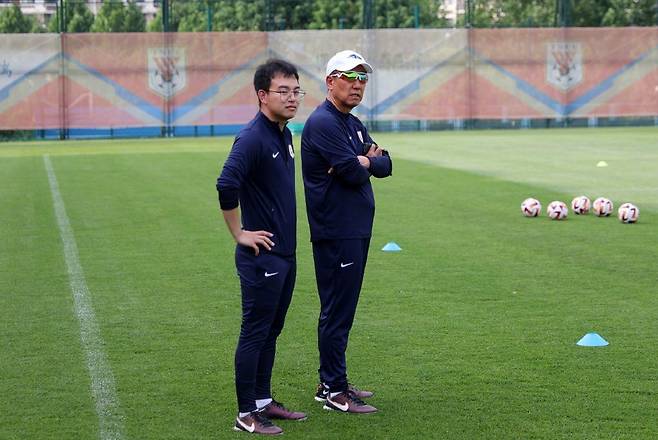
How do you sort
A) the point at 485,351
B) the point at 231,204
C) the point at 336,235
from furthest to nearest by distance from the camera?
1. the point at 485,351
2. the point at 336,235
3. the point at 231,204

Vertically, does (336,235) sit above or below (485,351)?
above

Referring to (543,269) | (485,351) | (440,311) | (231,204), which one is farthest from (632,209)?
(231,204)

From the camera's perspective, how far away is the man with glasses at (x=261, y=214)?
6.38 m

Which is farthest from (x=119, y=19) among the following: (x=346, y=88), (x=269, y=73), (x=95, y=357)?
(x=269, y=73)

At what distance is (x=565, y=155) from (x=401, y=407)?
22835 millimetres

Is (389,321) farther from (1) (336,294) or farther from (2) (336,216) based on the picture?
(2) (336,216)

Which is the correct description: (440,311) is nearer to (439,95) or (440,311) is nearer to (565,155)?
(565,155)

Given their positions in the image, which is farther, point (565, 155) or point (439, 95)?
point (439, 95)

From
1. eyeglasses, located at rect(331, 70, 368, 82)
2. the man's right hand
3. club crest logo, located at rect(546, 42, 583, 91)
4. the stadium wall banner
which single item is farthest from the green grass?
club crest logo, located at rect(546, 42, 583, 91)

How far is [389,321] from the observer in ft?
31.6

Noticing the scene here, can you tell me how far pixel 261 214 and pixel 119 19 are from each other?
5375 centimetres

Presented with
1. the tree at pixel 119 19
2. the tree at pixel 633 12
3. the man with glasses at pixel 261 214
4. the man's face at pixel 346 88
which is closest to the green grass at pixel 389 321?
the man with glasses at pixel 261 214

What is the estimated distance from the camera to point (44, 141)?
1617 inches

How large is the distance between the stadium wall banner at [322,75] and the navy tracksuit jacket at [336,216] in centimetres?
3524
